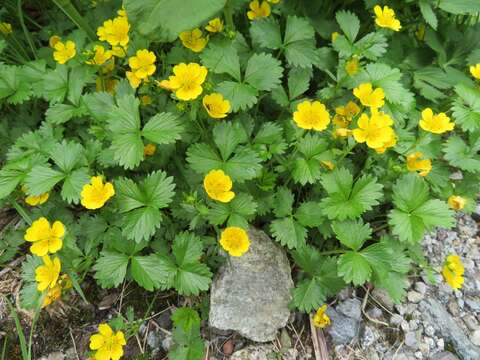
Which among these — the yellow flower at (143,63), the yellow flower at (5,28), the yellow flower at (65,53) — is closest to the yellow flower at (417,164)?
the yellow flower at (143,63)

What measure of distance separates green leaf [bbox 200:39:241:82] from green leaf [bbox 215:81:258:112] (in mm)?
48

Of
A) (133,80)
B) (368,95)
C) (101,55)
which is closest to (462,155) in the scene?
(368,95)

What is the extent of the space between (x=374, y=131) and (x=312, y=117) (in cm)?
26

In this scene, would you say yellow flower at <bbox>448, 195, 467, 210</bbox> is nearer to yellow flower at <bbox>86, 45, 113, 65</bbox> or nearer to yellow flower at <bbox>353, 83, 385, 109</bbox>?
yellow flower at <bbox>353, 83, 385, 109</bbox>

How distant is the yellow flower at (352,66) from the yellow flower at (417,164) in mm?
465

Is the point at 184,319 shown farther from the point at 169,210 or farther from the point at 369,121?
the point at 369,121

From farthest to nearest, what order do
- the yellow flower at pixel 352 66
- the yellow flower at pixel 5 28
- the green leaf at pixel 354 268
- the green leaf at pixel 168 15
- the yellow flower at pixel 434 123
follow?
1. the yellow flower at pixel 5 28
2. the yellow flower at pixel 352 66
3. the yellow flower at pixel 434 123
4. the green leaf at pixel 354 268
5. the green leaf at pixel 168 15

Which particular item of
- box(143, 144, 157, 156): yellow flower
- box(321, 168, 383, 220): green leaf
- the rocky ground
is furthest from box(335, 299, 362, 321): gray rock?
box(143, 144, 157, 156): yellow flower

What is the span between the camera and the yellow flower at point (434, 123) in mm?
1981

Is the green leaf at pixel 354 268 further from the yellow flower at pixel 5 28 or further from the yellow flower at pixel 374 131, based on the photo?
the yellow flower at pixel 5 28

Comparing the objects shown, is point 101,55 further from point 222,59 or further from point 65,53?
point 222,59

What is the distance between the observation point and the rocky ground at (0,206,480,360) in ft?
6.41

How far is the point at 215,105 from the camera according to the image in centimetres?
189

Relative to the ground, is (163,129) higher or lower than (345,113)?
higher
